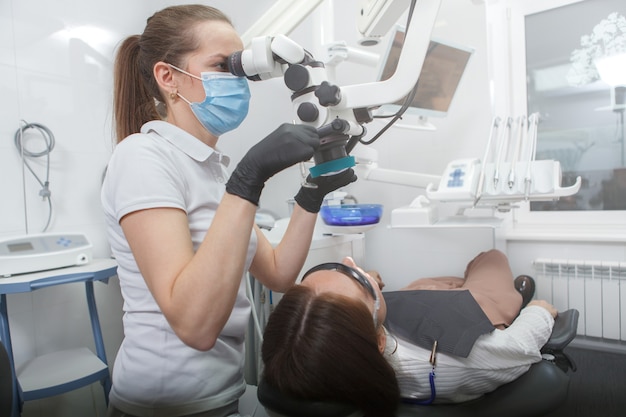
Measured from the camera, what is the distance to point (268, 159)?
0.77 m

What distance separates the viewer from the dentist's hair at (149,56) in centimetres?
94

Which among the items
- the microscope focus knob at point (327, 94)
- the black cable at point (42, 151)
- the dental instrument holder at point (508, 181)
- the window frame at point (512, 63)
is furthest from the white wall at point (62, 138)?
the window frame at point (512, 63)

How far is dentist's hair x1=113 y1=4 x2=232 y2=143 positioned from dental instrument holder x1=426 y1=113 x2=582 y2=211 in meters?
1.12

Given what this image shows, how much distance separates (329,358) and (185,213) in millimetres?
428

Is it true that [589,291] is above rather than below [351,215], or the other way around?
below

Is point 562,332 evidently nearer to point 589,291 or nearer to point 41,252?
point 589,291

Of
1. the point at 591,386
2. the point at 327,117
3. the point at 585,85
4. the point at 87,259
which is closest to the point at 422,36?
the point at 327,117

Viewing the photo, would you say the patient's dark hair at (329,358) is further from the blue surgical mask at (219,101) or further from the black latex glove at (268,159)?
the blue surgical mask at (219,101)

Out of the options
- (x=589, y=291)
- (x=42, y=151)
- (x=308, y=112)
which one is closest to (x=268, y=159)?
(x=308, y=112)

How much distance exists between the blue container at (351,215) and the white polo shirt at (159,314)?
3.15ft

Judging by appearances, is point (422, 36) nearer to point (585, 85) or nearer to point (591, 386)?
point (591, 386)

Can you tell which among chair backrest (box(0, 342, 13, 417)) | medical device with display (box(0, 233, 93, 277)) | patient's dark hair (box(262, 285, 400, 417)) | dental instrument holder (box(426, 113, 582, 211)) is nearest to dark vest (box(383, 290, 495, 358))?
patient's dark hair (box(262, 285, 400, 417))

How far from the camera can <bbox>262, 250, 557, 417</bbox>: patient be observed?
87cm

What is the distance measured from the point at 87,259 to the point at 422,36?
1.45 meters
